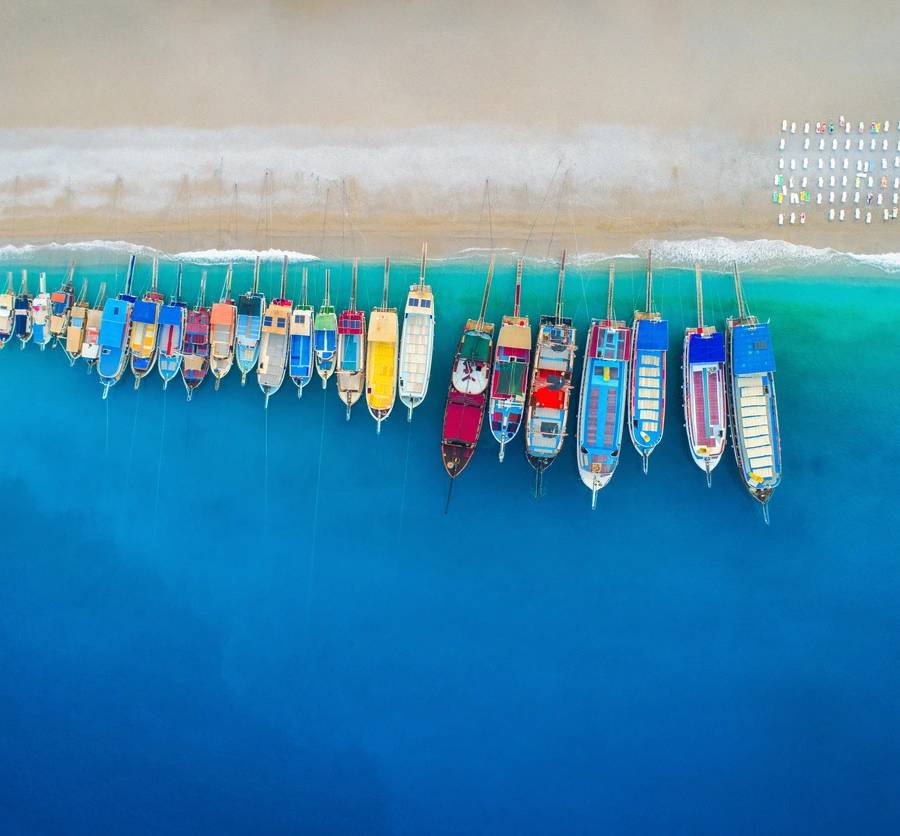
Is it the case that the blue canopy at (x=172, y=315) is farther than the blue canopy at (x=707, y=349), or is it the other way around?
the blue canopy at (x=172, y=315)

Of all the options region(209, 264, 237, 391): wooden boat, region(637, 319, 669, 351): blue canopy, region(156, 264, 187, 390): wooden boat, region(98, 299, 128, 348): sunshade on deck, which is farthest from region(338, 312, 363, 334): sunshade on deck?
region(637, 319, 669, 351): blue canopy

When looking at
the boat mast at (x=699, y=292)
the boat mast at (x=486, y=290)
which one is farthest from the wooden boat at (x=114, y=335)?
the boat mast at (x=699, y=292)

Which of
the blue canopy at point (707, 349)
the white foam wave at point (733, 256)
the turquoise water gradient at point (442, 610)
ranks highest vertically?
the white foam wave at point (733, 256)

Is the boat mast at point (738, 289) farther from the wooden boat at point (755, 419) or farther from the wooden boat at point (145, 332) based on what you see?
the wooden boat at point (145, 332)

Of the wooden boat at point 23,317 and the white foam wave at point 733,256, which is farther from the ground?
the white foam wave at point 733,256

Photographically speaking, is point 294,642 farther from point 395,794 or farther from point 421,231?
point 421,231

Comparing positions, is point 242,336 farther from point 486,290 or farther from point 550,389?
point 550,389

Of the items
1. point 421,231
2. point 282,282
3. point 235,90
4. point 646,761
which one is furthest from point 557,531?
point 235,90
